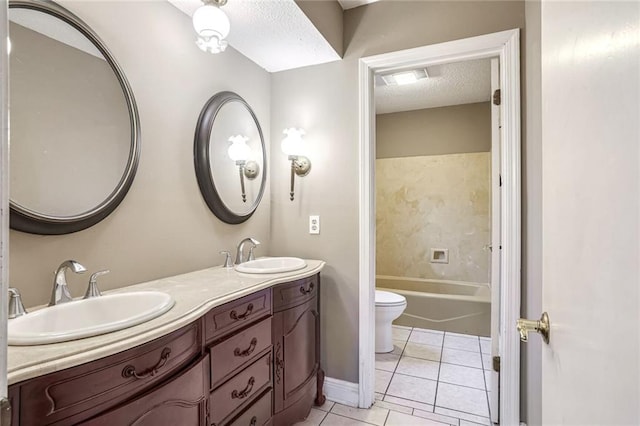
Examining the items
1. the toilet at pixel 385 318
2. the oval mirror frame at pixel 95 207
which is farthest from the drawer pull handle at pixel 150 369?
the toilet at pixel 385 318

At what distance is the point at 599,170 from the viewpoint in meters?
0.46

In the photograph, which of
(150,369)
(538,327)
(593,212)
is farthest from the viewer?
(150,369)

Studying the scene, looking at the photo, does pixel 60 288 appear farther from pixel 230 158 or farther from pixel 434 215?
pixel 434 215

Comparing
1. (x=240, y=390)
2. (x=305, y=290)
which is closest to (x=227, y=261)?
(x=305, y=290)

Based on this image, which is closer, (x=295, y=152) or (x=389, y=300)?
(x=295, y=152)

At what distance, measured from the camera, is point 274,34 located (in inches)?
68.4

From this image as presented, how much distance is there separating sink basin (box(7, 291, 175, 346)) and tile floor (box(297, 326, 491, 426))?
1.22 metres

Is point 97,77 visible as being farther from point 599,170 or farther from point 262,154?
point 599,170

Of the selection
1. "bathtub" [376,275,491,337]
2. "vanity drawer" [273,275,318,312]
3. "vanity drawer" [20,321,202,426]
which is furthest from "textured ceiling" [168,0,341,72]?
"bathtub" [376,275,491,337]

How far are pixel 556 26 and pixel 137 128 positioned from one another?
1.43 metres

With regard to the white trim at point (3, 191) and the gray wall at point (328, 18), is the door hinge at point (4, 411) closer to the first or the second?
the white trim at point (3, 191)

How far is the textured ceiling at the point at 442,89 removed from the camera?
8.68 feet

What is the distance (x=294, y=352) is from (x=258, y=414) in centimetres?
34

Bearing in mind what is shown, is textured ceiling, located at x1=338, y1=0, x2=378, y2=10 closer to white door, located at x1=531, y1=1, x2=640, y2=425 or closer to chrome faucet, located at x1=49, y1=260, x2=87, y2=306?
white door, located at x1=531, y1=1, x2=640, y2=425
